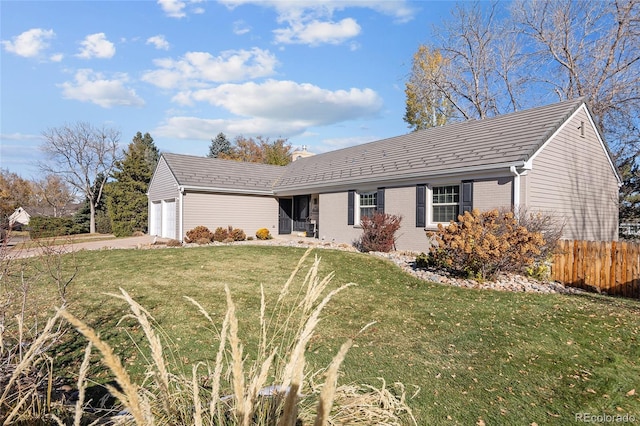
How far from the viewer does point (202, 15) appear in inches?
319

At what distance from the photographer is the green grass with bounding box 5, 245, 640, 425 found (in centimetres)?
279

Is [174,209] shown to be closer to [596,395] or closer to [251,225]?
[251,225]

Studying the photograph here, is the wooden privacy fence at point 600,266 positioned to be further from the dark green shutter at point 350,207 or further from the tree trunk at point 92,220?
the tree trunk at point 92,220

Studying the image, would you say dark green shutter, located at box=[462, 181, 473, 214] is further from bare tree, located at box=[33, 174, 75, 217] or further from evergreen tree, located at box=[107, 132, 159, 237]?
bare tree, located at box=[33, 174, 75, 217]

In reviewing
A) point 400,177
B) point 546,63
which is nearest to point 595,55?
point 546,63

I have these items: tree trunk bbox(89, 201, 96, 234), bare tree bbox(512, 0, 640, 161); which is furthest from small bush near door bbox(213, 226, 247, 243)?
tree trunk bbox(89, 201, 96, 234)

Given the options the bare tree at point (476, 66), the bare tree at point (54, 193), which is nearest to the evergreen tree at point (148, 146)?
the bare tree at point (54, 193)

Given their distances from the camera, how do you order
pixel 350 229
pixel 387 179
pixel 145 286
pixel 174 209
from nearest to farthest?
pixel 145 286 → pixel 387 179 → pixel 350 229 → pixel 174 209

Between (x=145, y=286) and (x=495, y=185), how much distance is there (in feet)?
30.1

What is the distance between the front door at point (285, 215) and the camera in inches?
718

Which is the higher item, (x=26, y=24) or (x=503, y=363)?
(x=26, y=24)

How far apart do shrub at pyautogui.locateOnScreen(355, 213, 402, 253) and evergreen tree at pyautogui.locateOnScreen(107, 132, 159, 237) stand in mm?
16775

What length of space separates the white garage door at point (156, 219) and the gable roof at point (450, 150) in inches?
287

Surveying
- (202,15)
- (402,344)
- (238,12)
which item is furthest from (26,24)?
(402,344)
